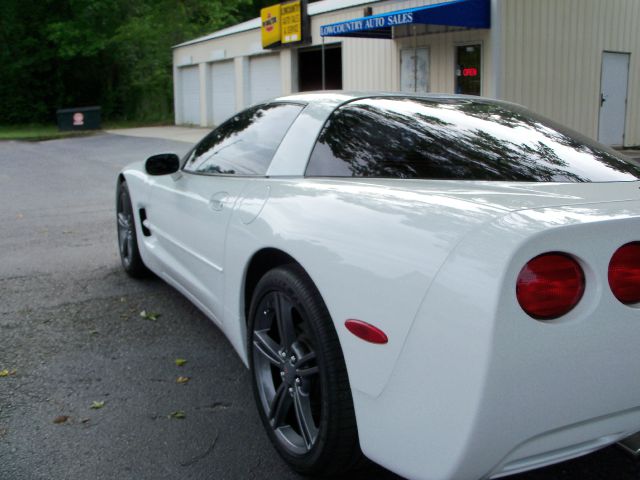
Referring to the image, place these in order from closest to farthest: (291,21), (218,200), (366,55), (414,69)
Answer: (218,200) < (414,69) < (366,55) < (291,21)

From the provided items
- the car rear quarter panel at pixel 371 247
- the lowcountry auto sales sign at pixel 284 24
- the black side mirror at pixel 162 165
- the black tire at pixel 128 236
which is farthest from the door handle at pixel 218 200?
the lowcountry auto sales sign at pixel 284 24

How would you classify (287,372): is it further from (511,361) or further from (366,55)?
(366,55)

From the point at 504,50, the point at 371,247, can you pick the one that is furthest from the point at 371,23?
the point at 371,247

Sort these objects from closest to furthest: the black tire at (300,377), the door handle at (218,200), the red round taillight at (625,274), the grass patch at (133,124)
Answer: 1. the red round taillight at (625,274)
2. the black tire at (300,377)
3. the door handle at (218,200)
4. the grass patch at (133,124)

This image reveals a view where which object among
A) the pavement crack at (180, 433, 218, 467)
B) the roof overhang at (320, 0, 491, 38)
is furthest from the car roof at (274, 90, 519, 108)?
the roof overhang at (320, 0, 491, 38)

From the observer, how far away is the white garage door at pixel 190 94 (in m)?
29.0

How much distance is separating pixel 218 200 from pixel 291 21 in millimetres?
18919

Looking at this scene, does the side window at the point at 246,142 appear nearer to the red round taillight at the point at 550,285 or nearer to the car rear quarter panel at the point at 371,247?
the car rear quarter panel at the point at 371,247

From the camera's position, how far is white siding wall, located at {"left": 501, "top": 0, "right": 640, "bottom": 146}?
14852 mm

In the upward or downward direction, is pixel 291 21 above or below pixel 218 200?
above

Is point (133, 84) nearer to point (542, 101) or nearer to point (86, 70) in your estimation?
point (86, 70)

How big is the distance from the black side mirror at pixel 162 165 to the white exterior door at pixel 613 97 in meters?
14.6

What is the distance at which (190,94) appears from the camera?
29.7 meters

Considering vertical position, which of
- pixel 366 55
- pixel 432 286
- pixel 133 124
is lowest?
pixel 432 286
